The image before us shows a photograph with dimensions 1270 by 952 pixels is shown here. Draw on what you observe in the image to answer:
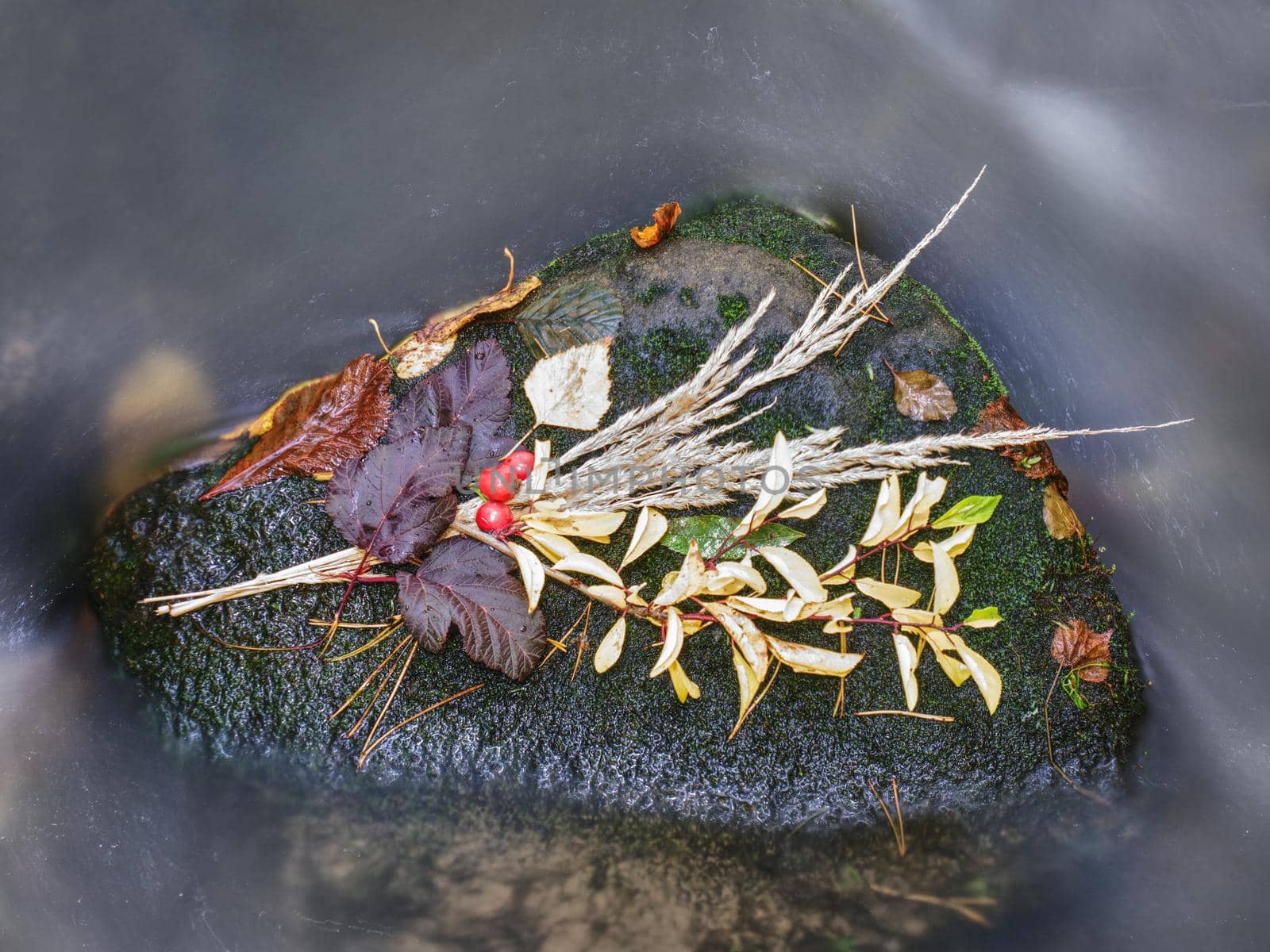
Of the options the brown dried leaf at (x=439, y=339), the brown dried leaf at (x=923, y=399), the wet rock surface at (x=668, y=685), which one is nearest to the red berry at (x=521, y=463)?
the wet rock surface at (x=668, y=685)

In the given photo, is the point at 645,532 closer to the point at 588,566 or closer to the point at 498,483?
the point at 588,566

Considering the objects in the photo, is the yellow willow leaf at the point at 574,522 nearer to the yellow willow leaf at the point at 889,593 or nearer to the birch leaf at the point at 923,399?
the yellow willow leaf at the point at 889,593

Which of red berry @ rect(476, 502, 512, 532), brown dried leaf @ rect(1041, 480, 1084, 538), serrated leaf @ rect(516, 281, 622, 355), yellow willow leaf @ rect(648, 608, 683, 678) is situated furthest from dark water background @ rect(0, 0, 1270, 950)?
red berry @ rect(476, 502, 512, 532)

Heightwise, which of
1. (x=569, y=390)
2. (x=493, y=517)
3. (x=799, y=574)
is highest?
(x=569, y=390)

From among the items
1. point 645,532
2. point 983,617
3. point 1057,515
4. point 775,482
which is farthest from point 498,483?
point 1057,515

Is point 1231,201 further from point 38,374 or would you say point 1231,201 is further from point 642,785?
point 38,374


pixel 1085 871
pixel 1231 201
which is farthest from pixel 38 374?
pixel 1231 201

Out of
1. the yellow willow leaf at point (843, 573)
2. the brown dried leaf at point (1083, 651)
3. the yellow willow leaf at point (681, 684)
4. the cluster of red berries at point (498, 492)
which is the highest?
the cluster of red berries at point (498, 492)
